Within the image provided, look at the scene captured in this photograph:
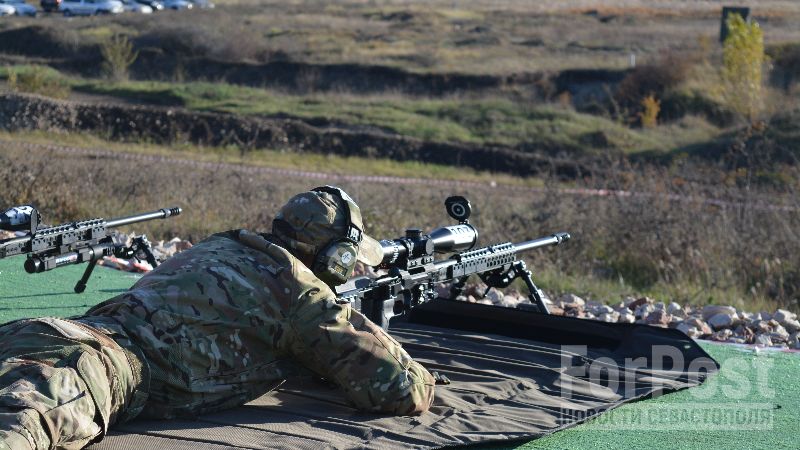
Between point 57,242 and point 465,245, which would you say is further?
point 57,242

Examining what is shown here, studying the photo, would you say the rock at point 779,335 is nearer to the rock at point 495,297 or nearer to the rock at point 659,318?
the rock at point 659,318

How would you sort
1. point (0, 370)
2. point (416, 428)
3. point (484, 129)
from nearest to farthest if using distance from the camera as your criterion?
point (0, 370) → point (416, 428) → point (484, 129)

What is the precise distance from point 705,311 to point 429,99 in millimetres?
26767

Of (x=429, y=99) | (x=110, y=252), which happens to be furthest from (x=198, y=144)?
(x=110, y=252)

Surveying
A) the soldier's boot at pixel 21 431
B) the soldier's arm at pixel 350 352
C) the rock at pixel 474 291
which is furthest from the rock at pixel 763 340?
the soldier's boot at pixel 21 431

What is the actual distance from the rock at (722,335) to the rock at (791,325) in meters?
0.54

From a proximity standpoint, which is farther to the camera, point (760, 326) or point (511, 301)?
point (511, 301)

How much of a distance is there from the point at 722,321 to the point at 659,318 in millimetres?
456

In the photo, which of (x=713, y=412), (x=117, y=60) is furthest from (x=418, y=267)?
(x=117, y=60)

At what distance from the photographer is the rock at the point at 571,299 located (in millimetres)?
9042

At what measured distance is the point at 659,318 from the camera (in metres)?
8.25

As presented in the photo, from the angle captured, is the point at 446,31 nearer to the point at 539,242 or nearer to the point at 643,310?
the point at 643,310

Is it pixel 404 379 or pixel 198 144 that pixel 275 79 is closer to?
pixel 198 144

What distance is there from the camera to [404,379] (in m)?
4.89
